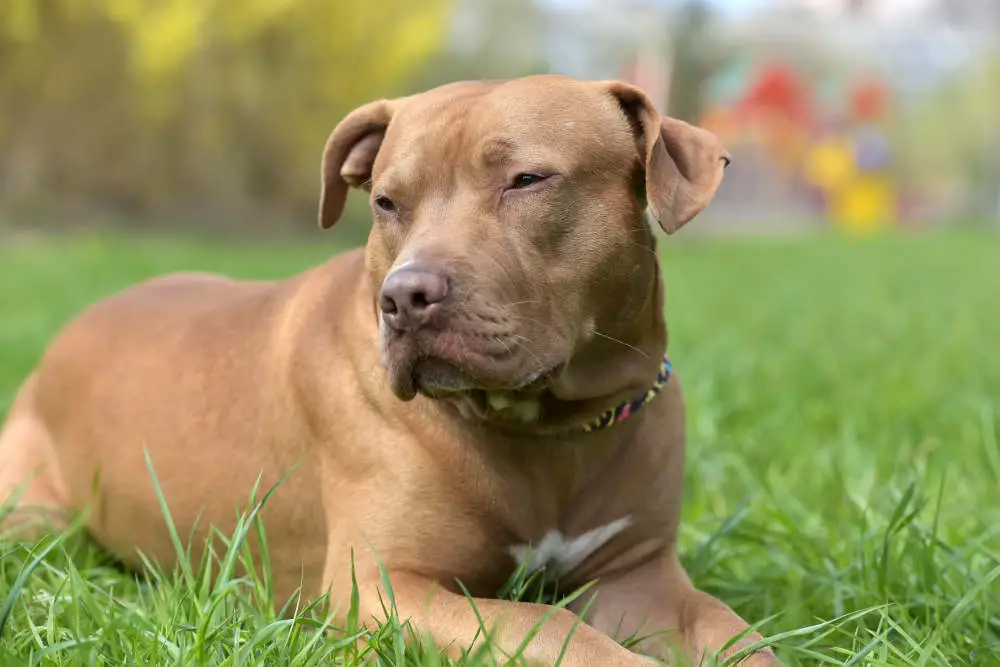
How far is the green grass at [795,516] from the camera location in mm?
2322

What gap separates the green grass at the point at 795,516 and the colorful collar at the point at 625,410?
0.48m

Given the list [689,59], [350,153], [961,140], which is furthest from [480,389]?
[961,140]

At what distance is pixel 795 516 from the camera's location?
12.0ft

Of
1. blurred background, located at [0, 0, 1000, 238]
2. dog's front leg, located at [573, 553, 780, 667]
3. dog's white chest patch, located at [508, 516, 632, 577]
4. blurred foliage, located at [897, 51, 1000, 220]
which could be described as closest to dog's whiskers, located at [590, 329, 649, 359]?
dog's white chest patch, located at [508, 516, 632, 577]

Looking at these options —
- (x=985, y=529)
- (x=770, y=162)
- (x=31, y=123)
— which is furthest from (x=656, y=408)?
(x=770, y=162)

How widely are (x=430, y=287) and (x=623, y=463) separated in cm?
80

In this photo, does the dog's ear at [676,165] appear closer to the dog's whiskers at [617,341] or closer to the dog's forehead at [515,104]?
the dog's forehead at [515,104]

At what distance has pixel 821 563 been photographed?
3.17 meters

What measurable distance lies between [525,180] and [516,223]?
11cm

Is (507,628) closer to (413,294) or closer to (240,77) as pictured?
(413,294)

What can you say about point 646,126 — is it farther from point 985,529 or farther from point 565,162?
point 985,529

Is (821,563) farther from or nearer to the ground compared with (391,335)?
nearer to the ground

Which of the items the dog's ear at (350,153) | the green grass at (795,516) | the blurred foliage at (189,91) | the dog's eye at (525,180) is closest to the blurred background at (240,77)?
the blurred foliage at (189,91)

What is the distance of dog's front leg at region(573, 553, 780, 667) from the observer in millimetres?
2621
